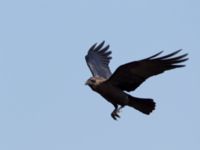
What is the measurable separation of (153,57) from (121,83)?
110 centimetres

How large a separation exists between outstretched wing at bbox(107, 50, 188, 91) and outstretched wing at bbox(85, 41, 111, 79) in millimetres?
1365

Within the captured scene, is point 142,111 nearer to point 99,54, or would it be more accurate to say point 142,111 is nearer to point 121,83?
point 121,83

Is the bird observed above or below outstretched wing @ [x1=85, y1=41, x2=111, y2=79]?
below

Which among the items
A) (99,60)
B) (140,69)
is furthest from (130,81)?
(99,60)

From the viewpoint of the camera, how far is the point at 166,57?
770 inches

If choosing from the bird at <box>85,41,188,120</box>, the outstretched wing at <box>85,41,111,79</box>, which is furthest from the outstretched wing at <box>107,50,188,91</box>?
the outstretched wing at <box>85,41,111,79</box>

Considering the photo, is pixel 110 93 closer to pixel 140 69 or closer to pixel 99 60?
pixel 140 69

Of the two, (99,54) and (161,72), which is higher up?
(99,54)

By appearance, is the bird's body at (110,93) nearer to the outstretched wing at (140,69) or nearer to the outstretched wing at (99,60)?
the outstretched wing at (140,69)

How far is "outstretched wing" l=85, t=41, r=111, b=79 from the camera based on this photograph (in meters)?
22.2

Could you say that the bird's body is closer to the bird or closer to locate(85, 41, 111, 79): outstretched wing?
the bird

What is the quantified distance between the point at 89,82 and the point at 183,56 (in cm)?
213

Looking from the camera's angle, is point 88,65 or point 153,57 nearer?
point 153,57

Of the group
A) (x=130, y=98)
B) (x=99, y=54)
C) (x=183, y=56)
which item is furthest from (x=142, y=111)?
(x=99, y=54)
